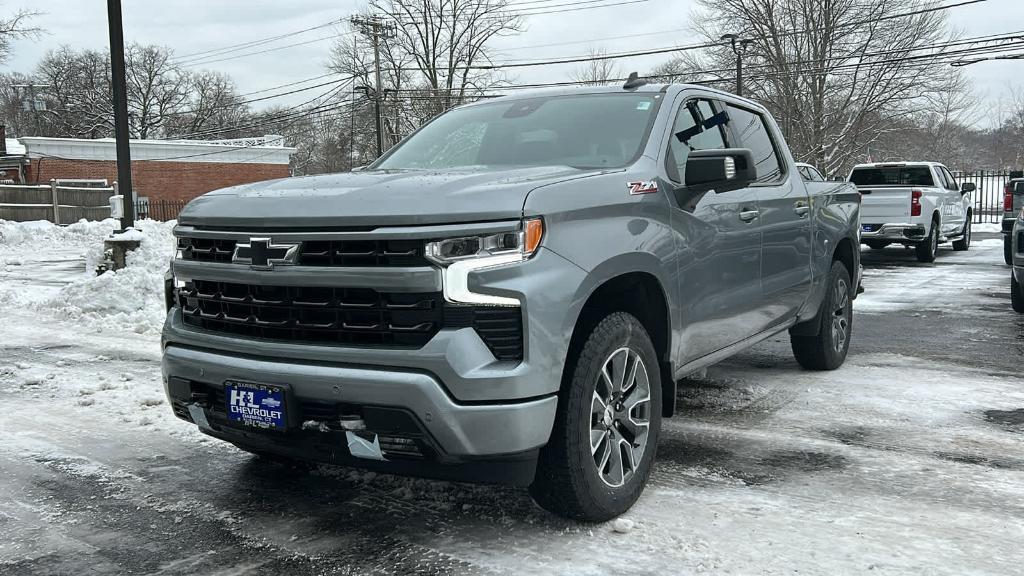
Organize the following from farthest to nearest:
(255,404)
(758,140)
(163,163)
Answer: (163,163)
(758,140)
(255,404)

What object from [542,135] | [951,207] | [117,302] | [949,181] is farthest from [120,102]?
[949,181]

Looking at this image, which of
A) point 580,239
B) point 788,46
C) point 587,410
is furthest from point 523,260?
point 788,46

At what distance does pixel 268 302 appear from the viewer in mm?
3340

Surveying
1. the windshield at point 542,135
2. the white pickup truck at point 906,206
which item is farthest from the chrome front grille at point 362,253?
the white pickup truck at point 906,206

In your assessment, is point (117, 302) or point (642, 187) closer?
point (642, 187)

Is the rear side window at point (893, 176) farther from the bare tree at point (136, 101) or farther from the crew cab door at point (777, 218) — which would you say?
the bare tree at point (136, 101)

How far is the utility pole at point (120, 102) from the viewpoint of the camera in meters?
13.4

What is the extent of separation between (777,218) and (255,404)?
327 cm

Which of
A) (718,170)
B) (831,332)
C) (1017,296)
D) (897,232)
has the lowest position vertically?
(1017,296)

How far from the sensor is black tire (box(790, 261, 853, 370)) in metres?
6.32

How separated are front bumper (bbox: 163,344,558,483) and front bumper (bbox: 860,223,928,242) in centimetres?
1469

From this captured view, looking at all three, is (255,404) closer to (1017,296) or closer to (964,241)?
(1017,296)

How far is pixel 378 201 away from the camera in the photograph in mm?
3160

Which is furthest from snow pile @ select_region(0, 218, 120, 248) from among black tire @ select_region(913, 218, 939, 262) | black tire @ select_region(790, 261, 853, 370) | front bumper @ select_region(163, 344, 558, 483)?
front bumper @ select_region(163, 344, 558, 483)
